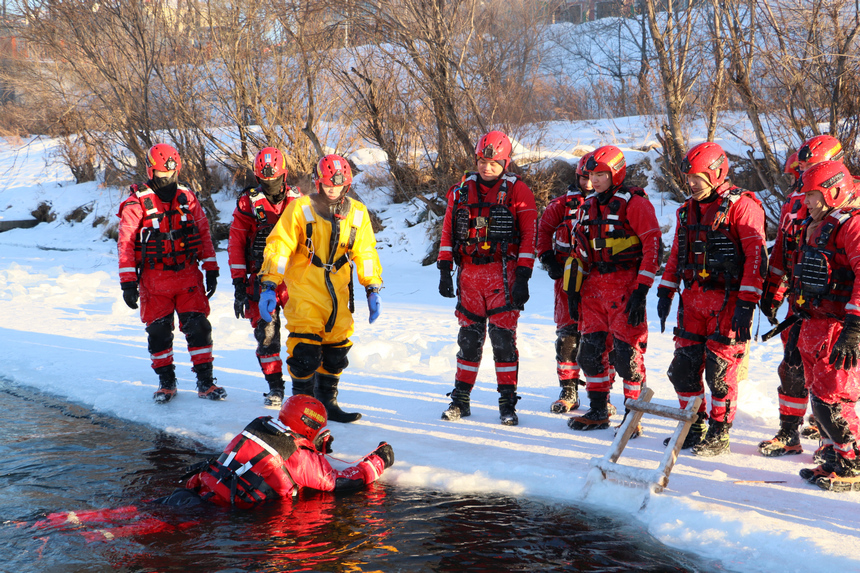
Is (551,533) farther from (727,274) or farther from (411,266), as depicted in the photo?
(411,266)

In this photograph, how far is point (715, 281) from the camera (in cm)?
460

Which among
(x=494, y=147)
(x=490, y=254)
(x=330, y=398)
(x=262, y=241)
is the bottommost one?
(x=330, y=398)

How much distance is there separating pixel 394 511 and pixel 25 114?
26.5 m

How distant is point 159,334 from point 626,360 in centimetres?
422

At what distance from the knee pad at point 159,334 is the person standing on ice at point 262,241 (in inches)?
28.5

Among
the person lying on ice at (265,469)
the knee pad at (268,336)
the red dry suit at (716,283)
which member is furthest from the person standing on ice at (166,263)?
the red dry suit at (716,283)

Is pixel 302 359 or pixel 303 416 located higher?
pixel 302 359

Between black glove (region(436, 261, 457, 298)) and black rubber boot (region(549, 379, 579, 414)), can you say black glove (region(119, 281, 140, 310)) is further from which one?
black rubber boot (region(549, 379, 579, 414))

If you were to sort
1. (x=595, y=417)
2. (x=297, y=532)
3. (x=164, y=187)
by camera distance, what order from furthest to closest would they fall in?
1. (x=164, y=187)
2. (x=595, y=417)
3. (x=297, y=532)

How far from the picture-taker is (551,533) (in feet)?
12.4

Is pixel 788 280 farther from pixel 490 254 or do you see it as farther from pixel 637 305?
pixel 490 254

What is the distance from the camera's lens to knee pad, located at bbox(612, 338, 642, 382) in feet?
16.6

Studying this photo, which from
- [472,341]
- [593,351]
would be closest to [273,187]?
[472,341]

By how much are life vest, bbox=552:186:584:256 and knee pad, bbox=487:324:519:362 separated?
1.04 meters
